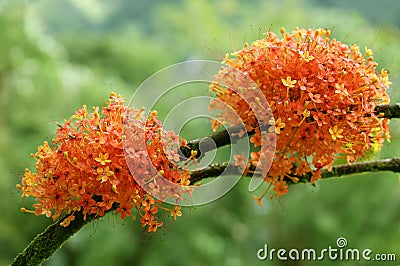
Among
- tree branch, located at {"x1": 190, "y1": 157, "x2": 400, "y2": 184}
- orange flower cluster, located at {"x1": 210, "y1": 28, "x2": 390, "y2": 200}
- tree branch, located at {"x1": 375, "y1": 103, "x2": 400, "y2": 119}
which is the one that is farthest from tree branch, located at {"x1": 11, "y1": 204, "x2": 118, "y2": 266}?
tree branch, located at {"x1": 375, "y1": 103, "x2": 400, "y2": 119}

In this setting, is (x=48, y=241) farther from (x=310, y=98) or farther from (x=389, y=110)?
(x=389, y=110)

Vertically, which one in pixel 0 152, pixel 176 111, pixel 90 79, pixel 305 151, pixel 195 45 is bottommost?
pixel 305 151

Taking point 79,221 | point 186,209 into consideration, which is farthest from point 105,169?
point 186,209

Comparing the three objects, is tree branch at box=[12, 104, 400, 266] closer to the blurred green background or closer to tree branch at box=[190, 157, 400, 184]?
tree branch at box=[190, 157, 400, 184]

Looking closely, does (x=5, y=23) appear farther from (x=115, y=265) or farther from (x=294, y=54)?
(x=294, y=54)

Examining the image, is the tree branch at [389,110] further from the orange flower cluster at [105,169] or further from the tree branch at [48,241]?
the tree branch at [48,241]

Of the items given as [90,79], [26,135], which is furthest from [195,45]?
[26,135]
